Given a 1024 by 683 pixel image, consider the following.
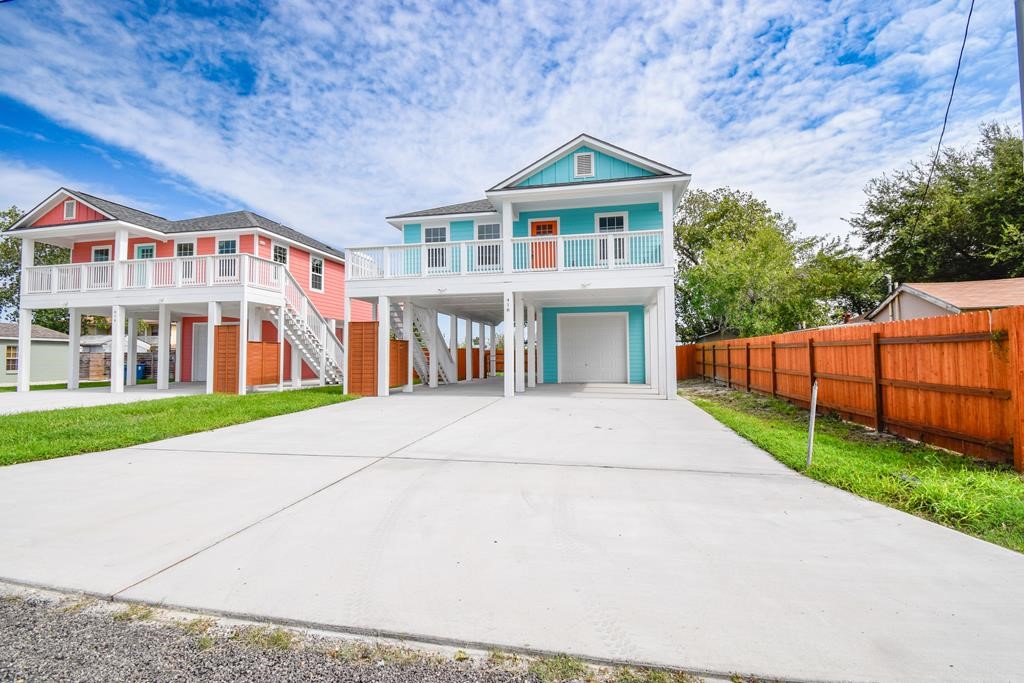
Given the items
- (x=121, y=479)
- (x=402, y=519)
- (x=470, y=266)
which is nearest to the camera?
(x=402, y=519)

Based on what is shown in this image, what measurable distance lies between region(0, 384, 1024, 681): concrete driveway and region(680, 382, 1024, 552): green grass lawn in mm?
278

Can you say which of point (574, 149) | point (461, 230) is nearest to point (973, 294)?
point (574, 149)

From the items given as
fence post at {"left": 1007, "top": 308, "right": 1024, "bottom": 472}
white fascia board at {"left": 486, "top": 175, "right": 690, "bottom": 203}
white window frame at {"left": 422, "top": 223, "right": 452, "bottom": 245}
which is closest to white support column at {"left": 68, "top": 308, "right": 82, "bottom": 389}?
white window frame at {"left": 422, "top": 223, "right": 452, "bottom": 245}

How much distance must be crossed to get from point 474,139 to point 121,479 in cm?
1379

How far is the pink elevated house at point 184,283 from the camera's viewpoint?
14953 millimetres

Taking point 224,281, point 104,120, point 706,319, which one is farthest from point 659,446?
point 706,319

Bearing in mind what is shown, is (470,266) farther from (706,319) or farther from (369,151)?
(706,319)

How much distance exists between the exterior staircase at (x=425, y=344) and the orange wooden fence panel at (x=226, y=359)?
5.08 meters

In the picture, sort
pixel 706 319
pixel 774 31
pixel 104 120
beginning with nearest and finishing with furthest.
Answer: pixel 774 31, pixel 104 120, pixel 706 319

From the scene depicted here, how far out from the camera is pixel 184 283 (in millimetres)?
15320

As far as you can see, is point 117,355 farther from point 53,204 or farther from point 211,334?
point 53,204

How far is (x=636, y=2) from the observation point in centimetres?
834

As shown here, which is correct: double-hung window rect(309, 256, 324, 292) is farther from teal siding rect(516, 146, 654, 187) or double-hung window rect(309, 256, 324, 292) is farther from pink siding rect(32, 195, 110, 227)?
teal siding rect(516, 146, 654, 187)

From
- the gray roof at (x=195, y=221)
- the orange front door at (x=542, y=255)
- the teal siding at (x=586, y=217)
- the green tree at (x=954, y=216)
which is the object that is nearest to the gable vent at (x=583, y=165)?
the teal siding at (x=586, y=217)
